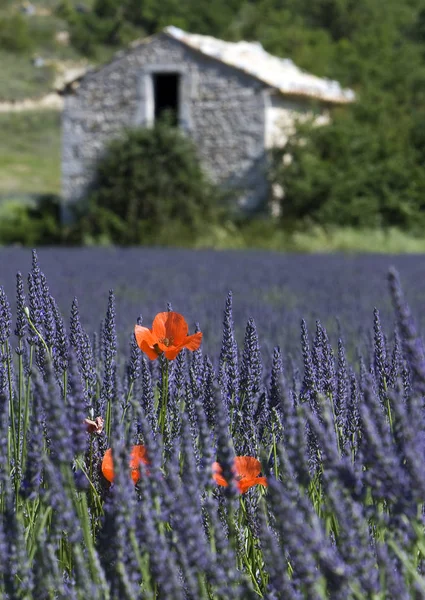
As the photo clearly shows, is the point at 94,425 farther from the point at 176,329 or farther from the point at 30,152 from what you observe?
the point at 30,152

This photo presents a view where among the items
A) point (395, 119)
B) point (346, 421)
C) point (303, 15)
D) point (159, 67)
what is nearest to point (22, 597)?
Result: point (346, 421)

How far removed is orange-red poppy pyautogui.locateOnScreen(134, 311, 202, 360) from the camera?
179 centimetres

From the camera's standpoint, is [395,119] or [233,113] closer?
[233,113]

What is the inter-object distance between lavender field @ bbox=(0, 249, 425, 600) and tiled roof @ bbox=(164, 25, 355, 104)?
59.0ft

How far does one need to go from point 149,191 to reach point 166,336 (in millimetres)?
18637

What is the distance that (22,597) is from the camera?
1.32 meters

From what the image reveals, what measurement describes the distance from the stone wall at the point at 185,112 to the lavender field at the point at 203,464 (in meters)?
17.8

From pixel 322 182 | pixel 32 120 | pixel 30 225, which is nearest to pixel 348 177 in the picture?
pixel 322 182

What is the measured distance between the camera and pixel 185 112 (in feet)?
70.3

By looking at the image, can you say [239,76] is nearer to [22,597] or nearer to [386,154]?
[386,154]

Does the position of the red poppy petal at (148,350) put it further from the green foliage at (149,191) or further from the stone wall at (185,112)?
the stone wall at (185,112)

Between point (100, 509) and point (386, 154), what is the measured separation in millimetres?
21212

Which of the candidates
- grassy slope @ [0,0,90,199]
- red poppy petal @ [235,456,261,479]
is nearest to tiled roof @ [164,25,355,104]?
grassy slope @ [0,0,90,199]

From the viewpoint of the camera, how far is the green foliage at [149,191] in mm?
19891
